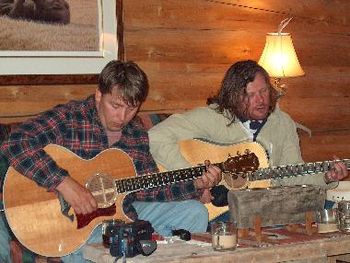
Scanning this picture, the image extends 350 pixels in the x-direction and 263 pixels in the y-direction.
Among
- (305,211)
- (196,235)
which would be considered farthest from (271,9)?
(196,235)

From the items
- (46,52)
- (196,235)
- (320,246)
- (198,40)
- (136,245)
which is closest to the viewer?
(136,245)

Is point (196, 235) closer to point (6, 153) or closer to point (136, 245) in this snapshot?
point (136, 245)

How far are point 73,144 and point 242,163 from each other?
0.79m

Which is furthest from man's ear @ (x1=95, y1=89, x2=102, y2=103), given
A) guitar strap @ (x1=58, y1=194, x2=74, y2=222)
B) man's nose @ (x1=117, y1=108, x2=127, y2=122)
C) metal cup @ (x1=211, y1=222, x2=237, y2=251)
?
metal cup @ (x1=211, y1=222, x2=237, y2=251)

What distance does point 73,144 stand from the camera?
3064mm

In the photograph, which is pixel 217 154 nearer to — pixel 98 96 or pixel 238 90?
pixel 238 90

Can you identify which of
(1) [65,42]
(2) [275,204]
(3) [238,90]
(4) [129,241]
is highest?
(1) [65,42]

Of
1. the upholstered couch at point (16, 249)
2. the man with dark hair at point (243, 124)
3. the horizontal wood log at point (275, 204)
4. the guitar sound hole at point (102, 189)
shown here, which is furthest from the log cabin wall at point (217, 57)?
the horizontal wood log at point (275, 204)

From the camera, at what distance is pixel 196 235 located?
9.51 feet

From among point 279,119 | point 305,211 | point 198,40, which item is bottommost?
point 305,211

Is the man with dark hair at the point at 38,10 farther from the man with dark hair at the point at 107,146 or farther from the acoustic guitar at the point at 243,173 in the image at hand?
the acoustic guitar at the point at 243,173

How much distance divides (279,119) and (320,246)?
3.83 ft

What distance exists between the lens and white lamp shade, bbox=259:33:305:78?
13.5ft

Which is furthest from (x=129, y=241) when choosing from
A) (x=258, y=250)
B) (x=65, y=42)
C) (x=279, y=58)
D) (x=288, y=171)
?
(x=279, y=58)
